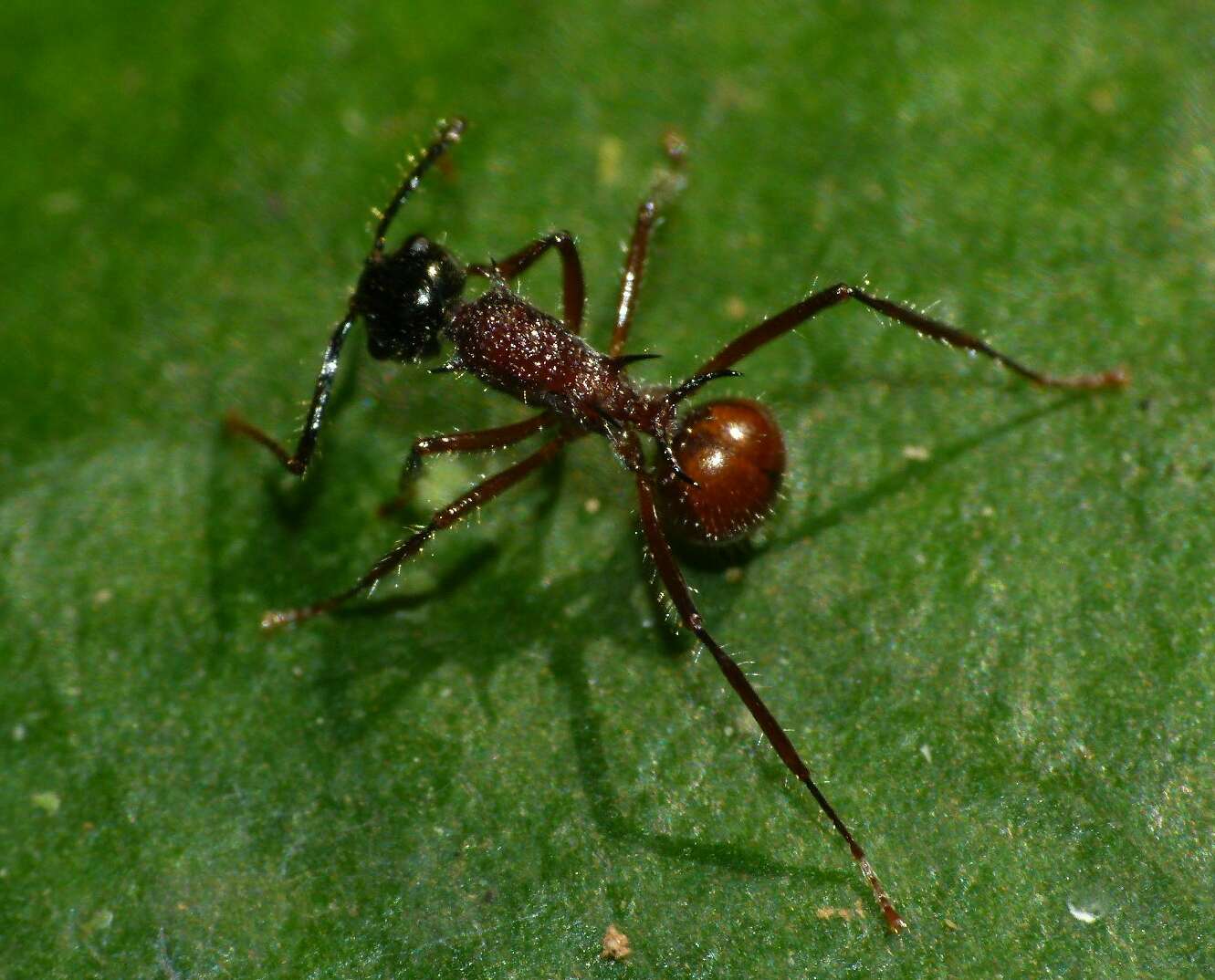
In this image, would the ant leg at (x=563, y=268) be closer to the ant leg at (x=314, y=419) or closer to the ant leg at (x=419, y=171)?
the ant leg at (x=419, y=171)

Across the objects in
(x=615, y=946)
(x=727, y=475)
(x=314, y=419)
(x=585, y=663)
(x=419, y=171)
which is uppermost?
(x=419, y=171)

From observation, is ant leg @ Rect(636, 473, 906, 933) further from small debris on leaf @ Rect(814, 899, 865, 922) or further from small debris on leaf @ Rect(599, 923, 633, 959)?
small debris on leaf @ Rect(599, 923, 633, 959)

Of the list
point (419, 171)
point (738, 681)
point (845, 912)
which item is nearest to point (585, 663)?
point (738, 681)

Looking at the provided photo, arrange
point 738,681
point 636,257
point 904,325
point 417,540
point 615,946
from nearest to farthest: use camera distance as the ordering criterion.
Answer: point 615,946 → point 738,681 → point 417,540 → point 904,325 → point 636,257

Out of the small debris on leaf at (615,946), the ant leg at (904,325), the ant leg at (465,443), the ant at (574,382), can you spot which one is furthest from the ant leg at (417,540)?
the small debris on leaf at (615,946)

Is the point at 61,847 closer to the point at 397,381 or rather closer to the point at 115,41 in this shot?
the point at 397,381

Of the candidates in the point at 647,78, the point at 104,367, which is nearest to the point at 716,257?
the point at 647,78

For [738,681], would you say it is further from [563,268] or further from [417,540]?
[563,268]

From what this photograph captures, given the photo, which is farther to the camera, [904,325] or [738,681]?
[904,325]
